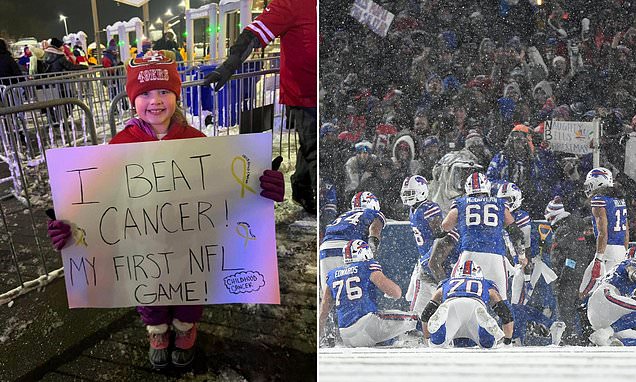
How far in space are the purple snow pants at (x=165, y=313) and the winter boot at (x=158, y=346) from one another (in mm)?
24

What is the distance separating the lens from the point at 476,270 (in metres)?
1.19

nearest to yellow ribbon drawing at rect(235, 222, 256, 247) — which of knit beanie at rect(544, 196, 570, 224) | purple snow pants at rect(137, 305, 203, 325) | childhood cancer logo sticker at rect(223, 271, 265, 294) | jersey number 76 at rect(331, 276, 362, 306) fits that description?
childhood cancer logo sticker at rect(223, 271, 265, 294)

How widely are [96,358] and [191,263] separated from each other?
66cm

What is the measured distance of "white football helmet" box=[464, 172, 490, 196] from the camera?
114 cm

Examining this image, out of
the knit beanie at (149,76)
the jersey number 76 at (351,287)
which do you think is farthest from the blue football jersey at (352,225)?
the knit beanie at (149,76)

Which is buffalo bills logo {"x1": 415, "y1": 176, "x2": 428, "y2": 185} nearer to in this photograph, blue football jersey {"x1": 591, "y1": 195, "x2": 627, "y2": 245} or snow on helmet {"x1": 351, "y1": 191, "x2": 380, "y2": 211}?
snow on helmet {"x1": 351, "y1": 191, "x2": 380, "y2": 211}

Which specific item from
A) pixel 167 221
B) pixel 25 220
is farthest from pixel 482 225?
pixel 25 220

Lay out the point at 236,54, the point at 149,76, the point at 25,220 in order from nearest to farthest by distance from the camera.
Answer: the point at 149,76 < the point at 236,54 < the point at 25,220

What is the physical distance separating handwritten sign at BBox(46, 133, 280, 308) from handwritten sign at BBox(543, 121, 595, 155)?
81 centimetres

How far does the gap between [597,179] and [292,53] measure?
201 cm

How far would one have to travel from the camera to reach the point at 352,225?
1152 millimetres

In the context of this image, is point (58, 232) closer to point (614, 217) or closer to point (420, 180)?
point (420, 180)

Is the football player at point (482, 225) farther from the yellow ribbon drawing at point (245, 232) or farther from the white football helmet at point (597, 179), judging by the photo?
the yellow ribbon drawing at point (245, 232)

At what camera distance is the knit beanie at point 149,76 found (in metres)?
1.71
